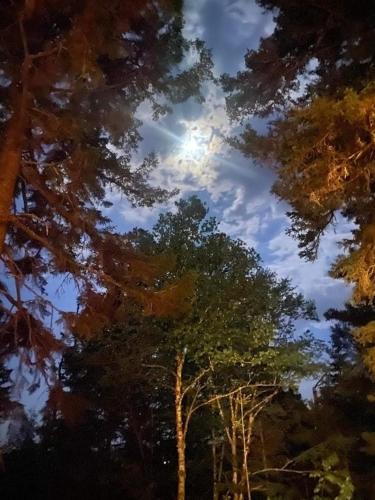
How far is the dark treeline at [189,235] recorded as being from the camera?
6801 millimetres

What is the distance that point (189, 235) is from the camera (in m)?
11.7

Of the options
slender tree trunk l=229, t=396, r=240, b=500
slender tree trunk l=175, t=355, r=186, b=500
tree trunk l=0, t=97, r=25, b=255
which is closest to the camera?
tree trunk l=0, t=97, r=25, b=255

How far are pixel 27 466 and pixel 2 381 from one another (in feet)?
24.2

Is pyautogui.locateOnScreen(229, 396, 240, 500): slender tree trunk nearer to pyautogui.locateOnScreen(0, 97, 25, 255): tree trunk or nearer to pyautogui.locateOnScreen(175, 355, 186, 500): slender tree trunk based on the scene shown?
pyautogui.locateOnScreen(175, 355, 186, 500): slender tree trunk

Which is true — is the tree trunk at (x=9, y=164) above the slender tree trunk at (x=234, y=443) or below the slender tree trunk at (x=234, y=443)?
above

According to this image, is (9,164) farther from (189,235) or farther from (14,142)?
(189,235)

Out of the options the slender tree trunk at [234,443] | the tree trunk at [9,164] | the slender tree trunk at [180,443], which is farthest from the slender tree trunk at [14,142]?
the slender tree trunk at [234,443]

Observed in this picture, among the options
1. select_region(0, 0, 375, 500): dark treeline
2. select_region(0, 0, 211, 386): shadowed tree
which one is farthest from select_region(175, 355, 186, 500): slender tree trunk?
select_region(0, 0, 211, 386): shadowed tree

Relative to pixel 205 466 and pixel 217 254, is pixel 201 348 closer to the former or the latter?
pixel 217 254

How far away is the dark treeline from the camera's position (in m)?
6.80

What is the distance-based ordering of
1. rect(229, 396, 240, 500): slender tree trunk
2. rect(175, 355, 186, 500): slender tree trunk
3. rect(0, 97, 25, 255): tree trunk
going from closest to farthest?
rect(0, 97, 25, 255): tree trunk → rect(175, 355, 186, 500): slender tree trunk → rect(229, 396, 240, 500): slender tree trunk

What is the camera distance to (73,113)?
8.02m

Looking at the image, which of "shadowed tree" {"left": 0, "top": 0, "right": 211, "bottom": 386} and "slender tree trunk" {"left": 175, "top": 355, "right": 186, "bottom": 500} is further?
"slender tree trunk" {"left": 175, "top": 355, "right": 186, "bottom": 500}

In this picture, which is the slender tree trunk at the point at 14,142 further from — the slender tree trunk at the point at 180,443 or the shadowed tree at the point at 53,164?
the slender tree trunk at the point at 180,443
